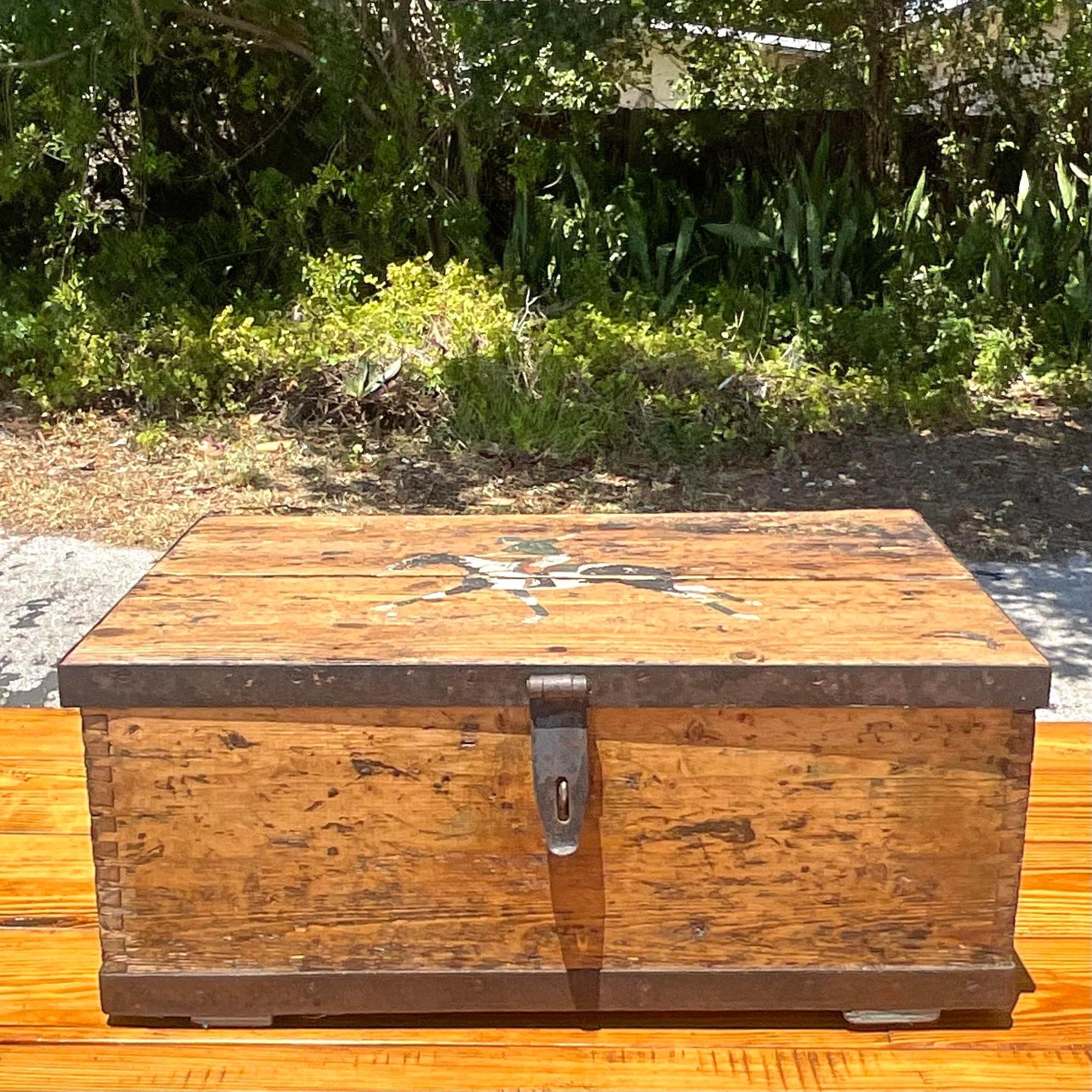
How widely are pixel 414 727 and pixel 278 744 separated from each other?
0.55 feet

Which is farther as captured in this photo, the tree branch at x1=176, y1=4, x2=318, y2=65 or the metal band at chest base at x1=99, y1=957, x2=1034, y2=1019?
the tree branch at x1=176, y1=4, x2=318, y2=65

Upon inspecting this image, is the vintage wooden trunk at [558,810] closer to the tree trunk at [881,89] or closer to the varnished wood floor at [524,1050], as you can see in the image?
the varnished wood floor at [524,1050]

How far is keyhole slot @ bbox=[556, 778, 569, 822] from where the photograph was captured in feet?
4.89

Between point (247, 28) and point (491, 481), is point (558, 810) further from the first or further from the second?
point (247, 28)

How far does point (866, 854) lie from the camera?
153 cm

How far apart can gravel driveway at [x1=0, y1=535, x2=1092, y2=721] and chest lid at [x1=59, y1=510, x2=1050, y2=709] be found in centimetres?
144

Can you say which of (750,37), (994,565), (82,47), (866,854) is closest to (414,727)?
(866,854)

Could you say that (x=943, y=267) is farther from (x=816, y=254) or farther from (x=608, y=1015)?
(x=608, y=1015)

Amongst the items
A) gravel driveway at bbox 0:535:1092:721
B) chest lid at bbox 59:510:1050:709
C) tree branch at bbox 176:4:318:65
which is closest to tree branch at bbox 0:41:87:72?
tree branch at bbox 176:4:318:65

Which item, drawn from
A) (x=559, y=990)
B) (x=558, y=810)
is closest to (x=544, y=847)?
(x=558, y=810)

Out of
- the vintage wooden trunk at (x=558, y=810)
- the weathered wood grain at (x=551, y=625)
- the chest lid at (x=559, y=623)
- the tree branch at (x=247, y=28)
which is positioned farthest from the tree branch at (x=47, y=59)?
the vintage wooden trunk at (x=558, y=810)

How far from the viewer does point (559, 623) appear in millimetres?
1621

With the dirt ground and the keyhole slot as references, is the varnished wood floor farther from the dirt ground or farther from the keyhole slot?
the dirt ground

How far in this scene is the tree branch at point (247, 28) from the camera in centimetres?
624
